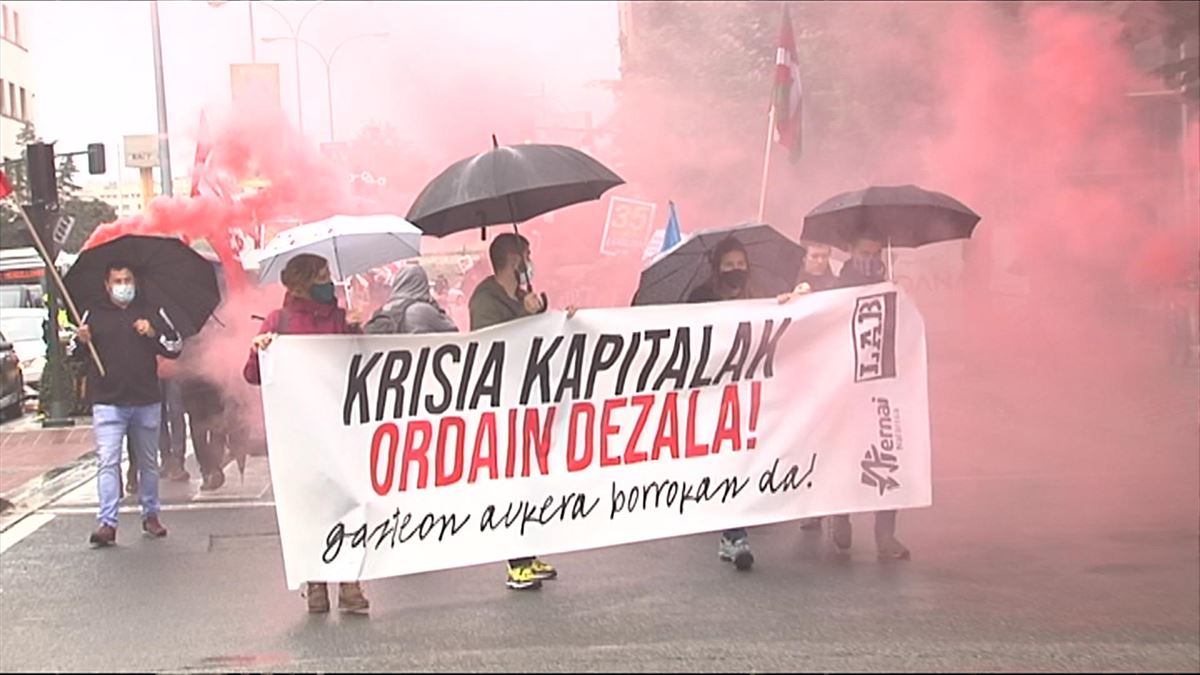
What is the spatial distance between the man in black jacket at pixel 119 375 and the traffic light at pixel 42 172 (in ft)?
19.2

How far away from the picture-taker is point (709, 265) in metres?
5.93

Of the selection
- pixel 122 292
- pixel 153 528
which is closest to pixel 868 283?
pixel 122 292

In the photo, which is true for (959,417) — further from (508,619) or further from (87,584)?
(87,584)

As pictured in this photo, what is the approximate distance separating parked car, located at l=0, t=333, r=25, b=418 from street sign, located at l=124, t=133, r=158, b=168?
4.40 m

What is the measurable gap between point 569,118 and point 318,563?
8.40 m

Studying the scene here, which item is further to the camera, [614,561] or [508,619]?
[614,561]

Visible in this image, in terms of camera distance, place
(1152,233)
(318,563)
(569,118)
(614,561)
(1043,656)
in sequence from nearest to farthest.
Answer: (1043,656) → (318,563) → (614,561) → (1152,233) → (569,118)

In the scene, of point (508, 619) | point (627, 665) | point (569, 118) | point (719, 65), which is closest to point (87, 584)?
point (508, 619)

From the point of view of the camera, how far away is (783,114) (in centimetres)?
860

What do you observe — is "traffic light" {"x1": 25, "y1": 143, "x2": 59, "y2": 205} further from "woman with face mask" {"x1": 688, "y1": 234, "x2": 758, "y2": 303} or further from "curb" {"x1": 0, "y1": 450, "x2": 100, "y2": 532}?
"woman with face mask" {"x1": 688, "y1": 234, "x2": 758, "y2": 303}

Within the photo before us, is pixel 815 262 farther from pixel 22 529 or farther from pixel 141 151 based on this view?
pixel 141 151

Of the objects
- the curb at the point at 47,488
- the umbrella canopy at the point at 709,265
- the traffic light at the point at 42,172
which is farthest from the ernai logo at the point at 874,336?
the traffic light at the point at 42,172

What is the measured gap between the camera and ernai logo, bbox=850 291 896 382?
18.4ft

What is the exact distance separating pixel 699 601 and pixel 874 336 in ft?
4.68
